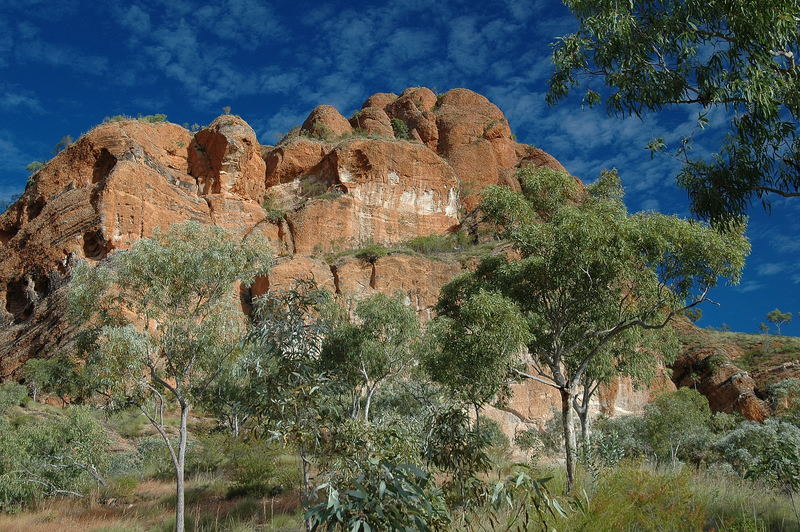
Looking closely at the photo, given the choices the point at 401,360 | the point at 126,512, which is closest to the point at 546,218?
the point at 401,360

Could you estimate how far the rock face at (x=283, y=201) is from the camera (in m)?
35.5

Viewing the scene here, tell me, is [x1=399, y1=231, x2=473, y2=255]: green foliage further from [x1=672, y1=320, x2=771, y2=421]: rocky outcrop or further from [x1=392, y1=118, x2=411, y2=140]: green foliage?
[x1=672, y1=320, x2=771, y2=421]: rocky outcrop

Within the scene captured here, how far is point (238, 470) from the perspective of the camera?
15383 millimetres

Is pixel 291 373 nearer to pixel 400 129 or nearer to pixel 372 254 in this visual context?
pixel 372 254

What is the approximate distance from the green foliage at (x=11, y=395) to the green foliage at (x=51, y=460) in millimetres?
8828

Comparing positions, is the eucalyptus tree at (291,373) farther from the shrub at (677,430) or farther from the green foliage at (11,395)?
the shrub at (677,430)

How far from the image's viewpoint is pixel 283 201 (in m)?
52.4

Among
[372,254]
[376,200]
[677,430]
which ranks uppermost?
[376,200]

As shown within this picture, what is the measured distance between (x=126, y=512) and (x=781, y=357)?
44.4 m

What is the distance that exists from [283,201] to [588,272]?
4372 centimetres

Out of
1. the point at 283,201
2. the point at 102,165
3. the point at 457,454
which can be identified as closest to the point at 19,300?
the point at 102,165

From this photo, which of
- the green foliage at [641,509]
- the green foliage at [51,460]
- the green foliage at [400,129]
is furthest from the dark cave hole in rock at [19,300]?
the green foliage at [400,129]

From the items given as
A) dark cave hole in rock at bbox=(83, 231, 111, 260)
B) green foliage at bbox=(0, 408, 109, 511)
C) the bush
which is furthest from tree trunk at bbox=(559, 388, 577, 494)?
dark cave hole in rock at bbox=(83, 231, 111, 260)

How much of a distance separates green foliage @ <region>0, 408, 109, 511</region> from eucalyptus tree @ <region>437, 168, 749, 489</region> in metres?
11.1
